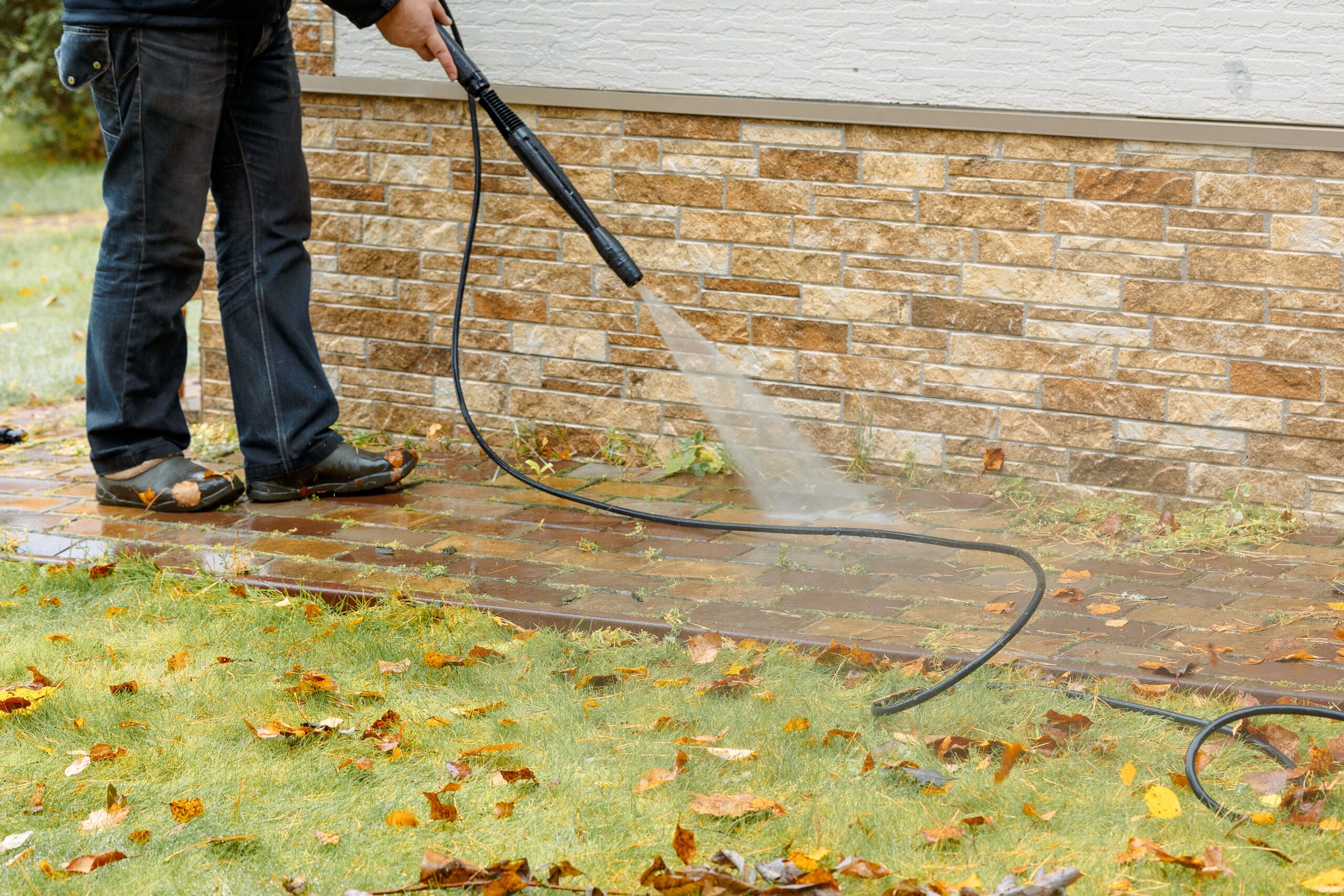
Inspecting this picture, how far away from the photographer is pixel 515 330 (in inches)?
177

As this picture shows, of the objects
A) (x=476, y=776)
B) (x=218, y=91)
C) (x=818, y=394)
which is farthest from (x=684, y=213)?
(x=476, y=776)

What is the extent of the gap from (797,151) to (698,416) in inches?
33.7

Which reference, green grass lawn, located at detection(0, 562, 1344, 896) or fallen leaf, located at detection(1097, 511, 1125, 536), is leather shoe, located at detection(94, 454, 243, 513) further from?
fallen leaf, located at detection(1097, 511, 1125, 536)

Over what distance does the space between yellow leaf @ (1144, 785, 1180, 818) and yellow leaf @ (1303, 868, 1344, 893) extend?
0.71ft

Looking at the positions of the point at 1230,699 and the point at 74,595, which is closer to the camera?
the point at 1230,699

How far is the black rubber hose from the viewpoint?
233 centimetres

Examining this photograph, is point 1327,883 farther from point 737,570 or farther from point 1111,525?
point 1111,525

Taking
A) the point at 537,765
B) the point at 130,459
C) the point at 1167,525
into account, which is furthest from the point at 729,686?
the point at 130,459

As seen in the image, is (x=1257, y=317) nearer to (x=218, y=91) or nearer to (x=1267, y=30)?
(x=1267, y=30)

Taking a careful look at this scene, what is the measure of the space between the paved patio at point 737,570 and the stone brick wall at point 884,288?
12.1 inches

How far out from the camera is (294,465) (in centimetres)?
404

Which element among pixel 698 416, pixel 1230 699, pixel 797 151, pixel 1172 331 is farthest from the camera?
pixel 698 416

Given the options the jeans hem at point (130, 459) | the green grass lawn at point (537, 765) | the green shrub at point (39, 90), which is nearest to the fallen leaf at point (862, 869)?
the green grass lawn at point (537, 765)

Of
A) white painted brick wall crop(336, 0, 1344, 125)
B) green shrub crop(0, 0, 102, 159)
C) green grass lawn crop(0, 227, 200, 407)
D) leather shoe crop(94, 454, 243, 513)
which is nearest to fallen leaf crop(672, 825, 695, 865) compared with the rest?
leather shoe crop(94, 454, 243, 513)
